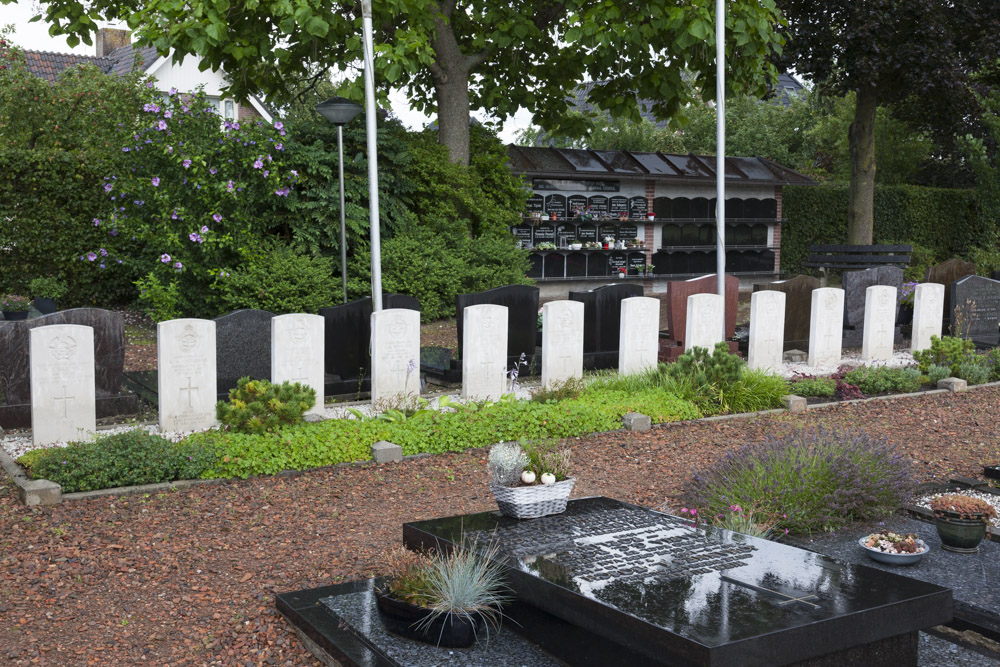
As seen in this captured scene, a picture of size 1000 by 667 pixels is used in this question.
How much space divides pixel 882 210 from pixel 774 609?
24.8m

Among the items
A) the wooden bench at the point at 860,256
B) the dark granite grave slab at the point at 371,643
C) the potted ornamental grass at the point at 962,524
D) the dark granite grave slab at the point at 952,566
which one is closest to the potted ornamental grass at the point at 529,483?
the dark granite grave slab at the point at 371,643

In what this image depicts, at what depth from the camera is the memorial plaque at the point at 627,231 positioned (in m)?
22.0

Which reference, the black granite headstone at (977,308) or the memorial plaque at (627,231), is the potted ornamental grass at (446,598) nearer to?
the black granite headstone at (977,308)

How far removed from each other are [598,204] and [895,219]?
10.00m

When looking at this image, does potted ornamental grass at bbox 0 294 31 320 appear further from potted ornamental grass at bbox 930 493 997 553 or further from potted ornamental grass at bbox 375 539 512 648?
potted ornamental grass at bbox 930 493 997 553

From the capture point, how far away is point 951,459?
7.73 m

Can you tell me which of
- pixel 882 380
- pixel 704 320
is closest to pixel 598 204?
pixel 704 320

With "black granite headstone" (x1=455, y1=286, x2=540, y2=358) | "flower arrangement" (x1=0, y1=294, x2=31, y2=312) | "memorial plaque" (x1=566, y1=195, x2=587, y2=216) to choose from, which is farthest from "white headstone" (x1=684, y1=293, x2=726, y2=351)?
"memorial plaque" (x1=566, y1=195, x2=587, y2=216)

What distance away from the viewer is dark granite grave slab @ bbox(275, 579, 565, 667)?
3879 millimetres

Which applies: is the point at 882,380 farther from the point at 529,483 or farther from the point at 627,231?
the point at 627,231

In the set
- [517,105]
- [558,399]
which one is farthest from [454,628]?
[517,105]

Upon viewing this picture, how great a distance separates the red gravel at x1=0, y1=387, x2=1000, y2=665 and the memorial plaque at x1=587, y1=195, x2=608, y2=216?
13.2 m

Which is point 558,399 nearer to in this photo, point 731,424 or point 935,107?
point 731,424

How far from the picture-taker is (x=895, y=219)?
26188 millimetres
